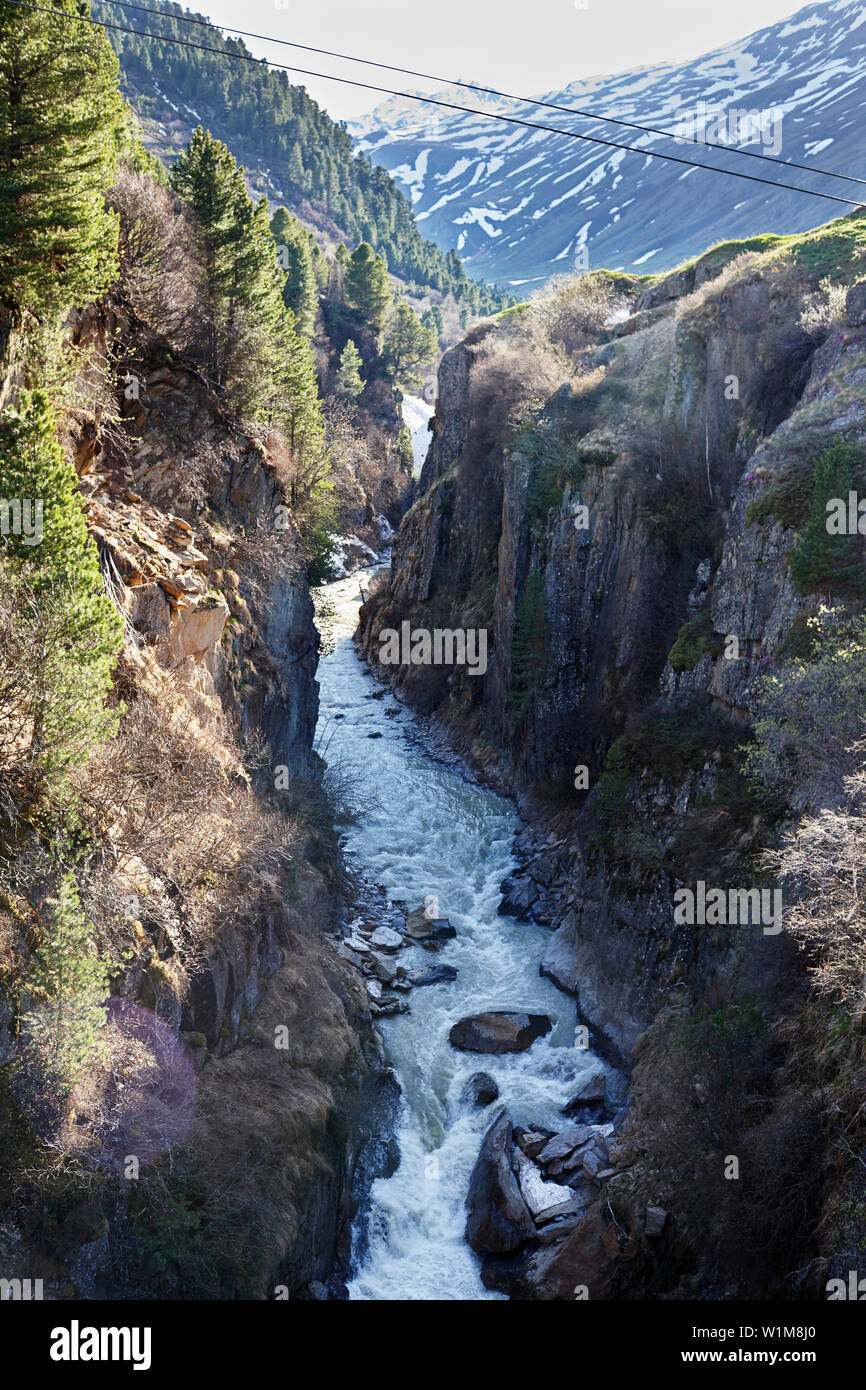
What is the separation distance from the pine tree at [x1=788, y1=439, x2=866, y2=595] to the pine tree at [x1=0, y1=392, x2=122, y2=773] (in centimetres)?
1744

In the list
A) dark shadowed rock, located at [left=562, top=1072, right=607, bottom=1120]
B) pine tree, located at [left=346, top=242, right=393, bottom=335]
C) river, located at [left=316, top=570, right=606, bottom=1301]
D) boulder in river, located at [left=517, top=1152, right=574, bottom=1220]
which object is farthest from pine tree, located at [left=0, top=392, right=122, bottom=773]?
pine tree, located at [left=346, top=242, right=393, bottom=335]

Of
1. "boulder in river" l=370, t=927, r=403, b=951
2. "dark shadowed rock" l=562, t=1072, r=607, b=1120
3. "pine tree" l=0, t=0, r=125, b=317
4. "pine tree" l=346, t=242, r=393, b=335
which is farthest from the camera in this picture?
"pine tree" l=346, t=242, r=393, b=335

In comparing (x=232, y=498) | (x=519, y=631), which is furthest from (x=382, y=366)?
(x=232, y=498)

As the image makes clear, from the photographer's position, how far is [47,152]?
1702cm

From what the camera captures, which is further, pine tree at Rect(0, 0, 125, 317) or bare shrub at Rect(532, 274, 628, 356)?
bare shrub at Rect(532, 274, 628, 356)

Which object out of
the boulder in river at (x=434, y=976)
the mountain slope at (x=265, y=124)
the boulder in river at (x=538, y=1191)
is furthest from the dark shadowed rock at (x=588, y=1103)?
the mountain slope at (x=265, y=124)

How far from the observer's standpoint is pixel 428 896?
32.1 m

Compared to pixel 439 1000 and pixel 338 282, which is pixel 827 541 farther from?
pixel 338 282

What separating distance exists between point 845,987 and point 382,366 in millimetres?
89377

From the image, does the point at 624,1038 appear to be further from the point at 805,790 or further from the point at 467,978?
the point at 805,790

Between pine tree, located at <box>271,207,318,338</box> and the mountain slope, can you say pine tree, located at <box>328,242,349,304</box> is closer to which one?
pine tree, located at <box>271,207,318,338</box>

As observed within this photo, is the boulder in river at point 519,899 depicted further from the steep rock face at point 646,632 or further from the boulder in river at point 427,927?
the boulder in river at point 427,927

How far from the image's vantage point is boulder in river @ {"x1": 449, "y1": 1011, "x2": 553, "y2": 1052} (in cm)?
2452

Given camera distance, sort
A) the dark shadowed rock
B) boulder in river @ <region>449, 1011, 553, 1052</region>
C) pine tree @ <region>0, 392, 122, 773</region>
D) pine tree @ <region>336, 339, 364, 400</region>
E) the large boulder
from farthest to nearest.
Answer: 1. pine tree @ <region>336, 339, 364, 400</region>
2. boulder in river @ <region>449, 1011, 553, 1052</region>
3. the dark shadowed rock
4. the large boulder
5. pine tree @ <region>0, 392, 122, 773</region>
